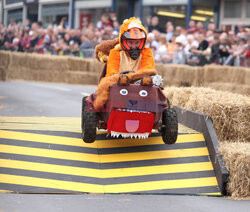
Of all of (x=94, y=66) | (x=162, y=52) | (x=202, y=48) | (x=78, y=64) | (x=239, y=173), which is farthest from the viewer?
(x=78, y=64)

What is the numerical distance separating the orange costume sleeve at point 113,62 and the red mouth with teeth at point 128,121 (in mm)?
833

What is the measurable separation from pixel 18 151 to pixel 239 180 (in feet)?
8.33

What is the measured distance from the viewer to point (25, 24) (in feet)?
76.0

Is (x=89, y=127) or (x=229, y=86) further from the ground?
(x=89, y=127)

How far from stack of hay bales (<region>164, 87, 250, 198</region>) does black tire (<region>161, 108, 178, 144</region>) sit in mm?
582

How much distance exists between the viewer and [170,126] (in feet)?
20.4

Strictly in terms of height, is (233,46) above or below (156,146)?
above

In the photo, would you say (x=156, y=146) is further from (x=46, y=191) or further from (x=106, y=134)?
(x=46, y=191)

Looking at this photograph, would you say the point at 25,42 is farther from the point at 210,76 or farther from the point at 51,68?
the point at 210,76

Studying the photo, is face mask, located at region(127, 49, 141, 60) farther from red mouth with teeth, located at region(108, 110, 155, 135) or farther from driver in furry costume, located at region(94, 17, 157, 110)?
red mouth with teeth, located at region(108, 110, 155, 135)

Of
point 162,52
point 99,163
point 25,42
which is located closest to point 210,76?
point 162,52

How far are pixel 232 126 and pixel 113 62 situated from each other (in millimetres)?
1733

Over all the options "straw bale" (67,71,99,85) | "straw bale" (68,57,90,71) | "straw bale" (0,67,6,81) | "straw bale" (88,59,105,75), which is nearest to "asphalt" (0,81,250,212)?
"straw bale" (0,67,6,81)

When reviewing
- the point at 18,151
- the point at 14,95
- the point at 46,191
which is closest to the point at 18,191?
the point at 46,191
